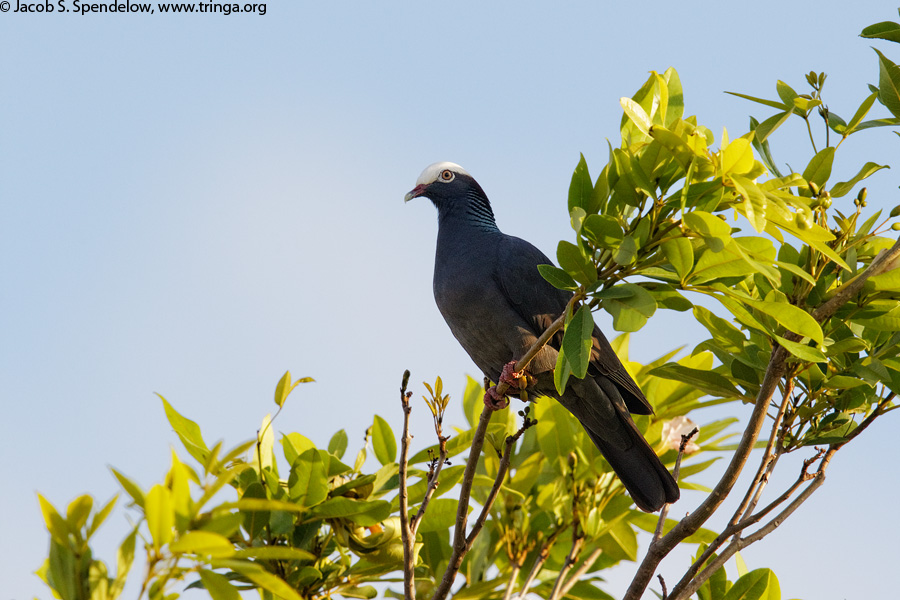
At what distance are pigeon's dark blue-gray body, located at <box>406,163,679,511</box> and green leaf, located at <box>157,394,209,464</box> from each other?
65.2 inches

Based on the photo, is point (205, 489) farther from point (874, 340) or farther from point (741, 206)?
point (874, 340)

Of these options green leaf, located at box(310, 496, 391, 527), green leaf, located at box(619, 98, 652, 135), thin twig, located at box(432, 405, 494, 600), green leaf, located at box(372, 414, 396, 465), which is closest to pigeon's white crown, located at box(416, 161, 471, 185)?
green leaf, located at box(372, 414, 396, 465)

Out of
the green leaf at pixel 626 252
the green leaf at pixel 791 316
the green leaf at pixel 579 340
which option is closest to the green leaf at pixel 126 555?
the green leaf at pixel 579 340

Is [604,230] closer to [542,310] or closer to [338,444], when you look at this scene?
[338,444]

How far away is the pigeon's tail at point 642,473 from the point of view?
3.94 metres

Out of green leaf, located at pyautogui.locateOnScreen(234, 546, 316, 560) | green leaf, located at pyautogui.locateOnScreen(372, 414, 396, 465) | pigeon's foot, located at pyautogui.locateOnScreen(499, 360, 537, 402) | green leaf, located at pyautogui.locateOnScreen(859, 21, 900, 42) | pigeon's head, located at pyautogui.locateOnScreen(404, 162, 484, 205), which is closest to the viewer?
green leaf, located at pyautogui.locateOnScreen(234, 546, 316, 560)

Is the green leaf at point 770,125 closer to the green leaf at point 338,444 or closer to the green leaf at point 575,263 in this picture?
A: the green leaf at point 575,263

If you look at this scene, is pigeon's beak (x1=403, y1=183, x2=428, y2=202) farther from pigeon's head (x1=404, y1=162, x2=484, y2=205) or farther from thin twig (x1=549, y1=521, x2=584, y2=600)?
thin twig (x1=549, y1=521, x2=584, y2=600)

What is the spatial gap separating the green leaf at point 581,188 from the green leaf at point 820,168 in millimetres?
846

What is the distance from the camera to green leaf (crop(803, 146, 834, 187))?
2898 millimetres

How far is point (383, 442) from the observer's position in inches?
150

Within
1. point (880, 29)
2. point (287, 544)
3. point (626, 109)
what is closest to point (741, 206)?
point (626, 109)

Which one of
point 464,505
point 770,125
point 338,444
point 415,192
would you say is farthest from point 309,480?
point 415,192

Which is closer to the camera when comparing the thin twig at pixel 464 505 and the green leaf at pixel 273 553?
the green leaf at pixel 273 553
